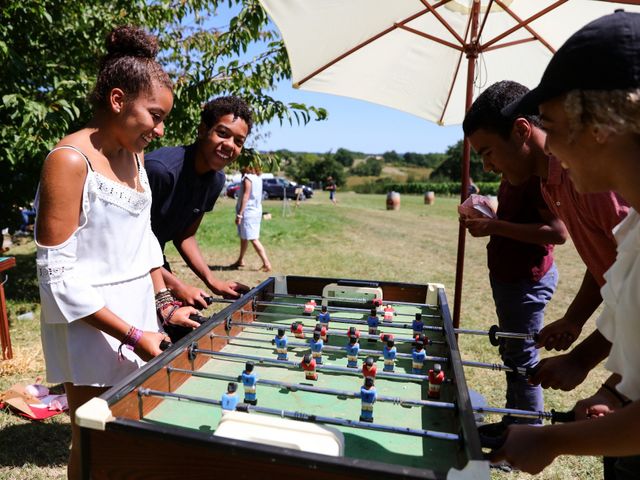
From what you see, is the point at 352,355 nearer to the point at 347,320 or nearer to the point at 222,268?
the point at 347,320

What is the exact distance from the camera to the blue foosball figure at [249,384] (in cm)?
167

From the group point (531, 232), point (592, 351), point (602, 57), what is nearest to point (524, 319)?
point (531, 232)

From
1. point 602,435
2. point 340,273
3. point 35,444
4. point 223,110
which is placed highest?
point 223,110

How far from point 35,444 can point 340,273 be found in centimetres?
560

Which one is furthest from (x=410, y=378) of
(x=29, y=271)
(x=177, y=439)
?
(x=29, y=271)

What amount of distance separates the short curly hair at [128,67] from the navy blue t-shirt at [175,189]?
0.72 meters

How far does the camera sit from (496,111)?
226 centimetres

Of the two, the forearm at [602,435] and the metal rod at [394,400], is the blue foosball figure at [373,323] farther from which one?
the forearm at [602,435]

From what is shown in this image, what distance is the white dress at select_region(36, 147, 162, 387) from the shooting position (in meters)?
1.64

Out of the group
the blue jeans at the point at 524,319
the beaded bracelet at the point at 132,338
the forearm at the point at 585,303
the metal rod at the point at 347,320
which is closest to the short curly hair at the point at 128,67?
the beaded bracelet at the point at 132,338

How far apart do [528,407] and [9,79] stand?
17.7 feet

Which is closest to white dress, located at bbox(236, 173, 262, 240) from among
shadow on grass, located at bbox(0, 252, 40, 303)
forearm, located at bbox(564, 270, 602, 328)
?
shadow on grass, located at bbox(0, 252, 40, 303)

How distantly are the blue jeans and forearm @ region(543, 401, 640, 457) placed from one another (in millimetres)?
1620

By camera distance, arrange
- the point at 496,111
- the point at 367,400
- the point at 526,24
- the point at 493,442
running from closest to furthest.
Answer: the point at 493,442 → the point at 367,400 → the point at 496,111 → the point at 526,24
